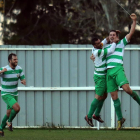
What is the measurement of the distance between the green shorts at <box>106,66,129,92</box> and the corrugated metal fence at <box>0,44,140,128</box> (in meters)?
3.87

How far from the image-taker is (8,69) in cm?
1222

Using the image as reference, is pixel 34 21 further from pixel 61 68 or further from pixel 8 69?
pixel 8 69

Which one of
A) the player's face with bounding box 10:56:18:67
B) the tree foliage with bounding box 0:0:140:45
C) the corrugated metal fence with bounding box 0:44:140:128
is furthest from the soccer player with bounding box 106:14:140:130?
the tree foliage with bounding box 0:0:140:45

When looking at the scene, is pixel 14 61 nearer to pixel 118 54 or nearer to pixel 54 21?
pixel 118 54

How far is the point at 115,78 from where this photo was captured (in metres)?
11.0

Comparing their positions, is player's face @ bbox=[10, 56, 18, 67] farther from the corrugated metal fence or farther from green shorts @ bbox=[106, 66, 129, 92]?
the corrugated metal fence

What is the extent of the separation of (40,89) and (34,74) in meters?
0.45

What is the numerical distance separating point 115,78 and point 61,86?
4299 mm

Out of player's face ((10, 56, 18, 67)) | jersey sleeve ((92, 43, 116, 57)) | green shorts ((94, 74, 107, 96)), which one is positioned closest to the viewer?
jersey sleeve ((92, 43, 116, 57))

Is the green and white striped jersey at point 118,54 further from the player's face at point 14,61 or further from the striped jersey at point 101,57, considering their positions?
the player's face at point 14,61

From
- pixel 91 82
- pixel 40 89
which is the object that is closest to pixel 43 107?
pixel 40 89

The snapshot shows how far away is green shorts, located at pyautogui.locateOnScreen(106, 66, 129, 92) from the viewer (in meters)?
10.9

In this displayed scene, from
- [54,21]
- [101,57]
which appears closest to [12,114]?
[101,57]

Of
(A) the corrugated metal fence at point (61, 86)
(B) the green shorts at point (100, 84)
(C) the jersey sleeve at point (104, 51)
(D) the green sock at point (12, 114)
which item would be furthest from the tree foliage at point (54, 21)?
(C) the jersey sleeve at point (104, 51)
